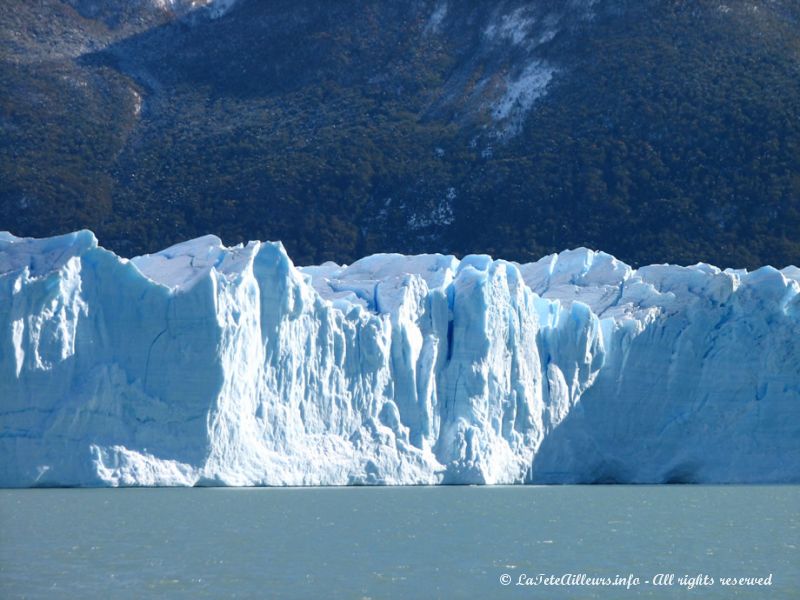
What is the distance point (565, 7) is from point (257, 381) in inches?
1363

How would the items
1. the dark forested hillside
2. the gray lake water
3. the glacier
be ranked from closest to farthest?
the gray lake water, the glacier, the dark forested hillside

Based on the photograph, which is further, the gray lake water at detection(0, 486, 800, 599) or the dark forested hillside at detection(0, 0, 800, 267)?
the dark forested hillside at detection(0, 0, 800, 267)

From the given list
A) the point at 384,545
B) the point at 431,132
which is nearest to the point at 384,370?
the point at 384,545

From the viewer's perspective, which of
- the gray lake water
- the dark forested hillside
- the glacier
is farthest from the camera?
the dark forested hillside

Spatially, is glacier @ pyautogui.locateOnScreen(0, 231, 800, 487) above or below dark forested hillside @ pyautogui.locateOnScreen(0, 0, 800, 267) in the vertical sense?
below

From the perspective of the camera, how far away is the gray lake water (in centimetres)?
1592

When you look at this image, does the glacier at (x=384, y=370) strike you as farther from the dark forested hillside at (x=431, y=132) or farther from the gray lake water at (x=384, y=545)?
the dark forested hillside at (x=431, y=132)

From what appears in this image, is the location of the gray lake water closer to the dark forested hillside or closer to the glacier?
the glacier

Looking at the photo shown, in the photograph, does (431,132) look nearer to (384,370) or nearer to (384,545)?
(384,370)

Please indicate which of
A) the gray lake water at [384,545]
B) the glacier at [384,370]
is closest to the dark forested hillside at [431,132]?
the glacier at [384,370]

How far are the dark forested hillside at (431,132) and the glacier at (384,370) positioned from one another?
16444mm

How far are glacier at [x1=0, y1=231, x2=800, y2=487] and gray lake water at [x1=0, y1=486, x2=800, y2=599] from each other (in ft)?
3.36

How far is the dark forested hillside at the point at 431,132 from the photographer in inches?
1961

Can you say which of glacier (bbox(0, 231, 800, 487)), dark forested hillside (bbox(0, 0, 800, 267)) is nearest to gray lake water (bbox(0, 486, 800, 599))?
glacier (bbox(0, 231, 800, 487))
